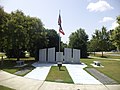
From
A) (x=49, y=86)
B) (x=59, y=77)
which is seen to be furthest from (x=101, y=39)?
(x=49, y=86)

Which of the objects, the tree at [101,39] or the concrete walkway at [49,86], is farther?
the tree at [101,39]

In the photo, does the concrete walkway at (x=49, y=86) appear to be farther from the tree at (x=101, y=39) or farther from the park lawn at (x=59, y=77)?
the tree at (x=101, y=39)

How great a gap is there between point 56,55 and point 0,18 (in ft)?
32.4

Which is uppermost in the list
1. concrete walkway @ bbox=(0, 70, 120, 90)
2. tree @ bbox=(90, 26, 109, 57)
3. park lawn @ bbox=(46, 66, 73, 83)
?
tree @ bbox=(90, 26, 109, 57)

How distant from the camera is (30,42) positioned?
123ft

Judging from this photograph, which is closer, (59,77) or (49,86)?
(49,86)

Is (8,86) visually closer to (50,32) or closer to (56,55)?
(56,55)

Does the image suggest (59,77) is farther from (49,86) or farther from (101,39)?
(101,39)

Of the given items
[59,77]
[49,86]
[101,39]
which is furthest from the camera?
[101,39]

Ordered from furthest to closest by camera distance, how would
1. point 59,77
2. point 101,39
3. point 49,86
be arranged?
1. point 101,39
2. point 59,77
3. point 49,86

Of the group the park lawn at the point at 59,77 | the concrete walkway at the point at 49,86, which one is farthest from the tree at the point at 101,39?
the concrete walkway at the point at 49,86

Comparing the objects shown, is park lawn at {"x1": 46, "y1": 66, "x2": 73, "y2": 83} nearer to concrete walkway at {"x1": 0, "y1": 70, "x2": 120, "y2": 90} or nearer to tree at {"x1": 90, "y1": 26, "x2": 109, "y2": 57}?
concrete walkway at {"x1": 0, "y1": 70, "x2": 120, "y2": 90}

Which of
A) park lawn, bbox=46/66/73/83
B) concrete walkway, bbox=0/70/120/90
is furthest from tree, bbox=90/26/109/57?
concrete walkway, bbox=0/70/120/90

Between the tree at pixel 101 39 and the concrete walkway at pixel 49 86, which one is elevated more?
the tree at pixel 101 39
